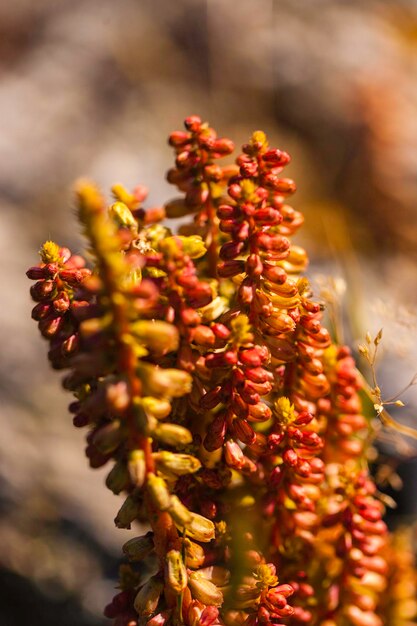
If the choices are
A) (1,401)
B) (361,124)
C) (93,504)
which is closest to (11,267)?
(1,401)

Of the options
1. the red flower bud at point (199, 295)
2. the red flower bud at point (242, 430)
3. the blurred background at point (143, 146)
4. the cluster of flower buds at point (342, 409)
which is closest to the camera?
the red flower bud at point (199, 295)

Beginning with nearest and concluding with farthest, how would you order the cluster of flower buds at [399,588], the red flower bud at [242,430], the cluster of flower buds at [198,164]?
the red flower bud at [242,430]
the cluster of flower buds at [198,164]
the cluster of flower buds at [399,588]

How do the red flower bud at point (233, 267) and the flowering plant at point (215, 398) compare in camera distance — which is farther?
the red flower bud at point (233, 267)

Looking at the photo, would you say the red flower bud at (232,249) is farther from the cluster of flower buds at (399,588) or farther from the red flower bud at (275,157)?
the cluster of flower buds at (399,588)

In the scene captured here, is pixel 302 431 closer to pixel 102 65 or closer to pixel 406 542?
pixel 406 542

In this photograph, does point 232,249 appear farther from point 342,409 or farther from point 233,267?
point 342,409

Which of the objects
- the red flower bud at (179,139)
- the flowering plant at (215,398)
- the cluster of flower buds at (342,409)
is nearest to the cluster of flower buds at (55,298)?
the flowering plant at (215,398)

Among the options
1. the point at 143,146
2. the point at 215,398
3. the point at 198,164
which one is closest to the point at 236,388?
the point at 215,398
